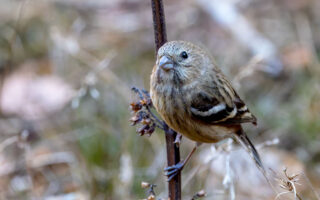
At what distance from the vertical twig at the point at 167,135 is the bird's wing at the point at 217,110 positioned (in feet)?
1.57

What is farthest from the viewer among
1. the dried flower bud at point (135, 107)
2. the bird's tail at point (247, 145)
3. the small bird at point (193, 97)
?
the bird's tail at point (247, 145)

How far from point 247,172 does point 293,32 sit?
3.08m

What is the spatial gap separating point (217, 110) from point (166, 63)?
649 mm

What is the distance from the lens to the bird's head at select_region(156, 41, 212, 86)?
3020 millimetres

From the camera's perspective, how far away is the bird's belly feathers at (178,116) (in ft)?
10.4

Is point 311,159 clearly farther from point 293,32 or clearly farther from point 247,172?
point 293,32

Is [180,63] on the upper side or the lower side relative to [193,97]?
upper

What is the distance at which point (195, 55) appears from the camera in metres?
3.37

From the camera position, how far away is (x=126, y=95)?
4.70 meters

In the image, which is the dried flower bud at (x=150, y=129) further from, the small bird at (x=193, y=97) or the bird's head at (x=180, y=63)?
the bird's head at (x=180, y=63)

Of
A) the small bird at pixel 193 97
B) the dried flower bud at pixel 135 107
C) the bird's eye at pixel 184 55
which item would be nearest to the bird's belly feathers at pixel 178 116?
the small bird at pixel 193 97

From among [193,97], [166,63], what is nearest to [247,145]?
[193,97]

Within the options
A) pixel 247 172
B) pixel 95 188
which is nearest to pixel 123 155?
pixel 95 188

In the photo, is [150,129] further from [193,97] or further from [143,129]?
[193,97]
